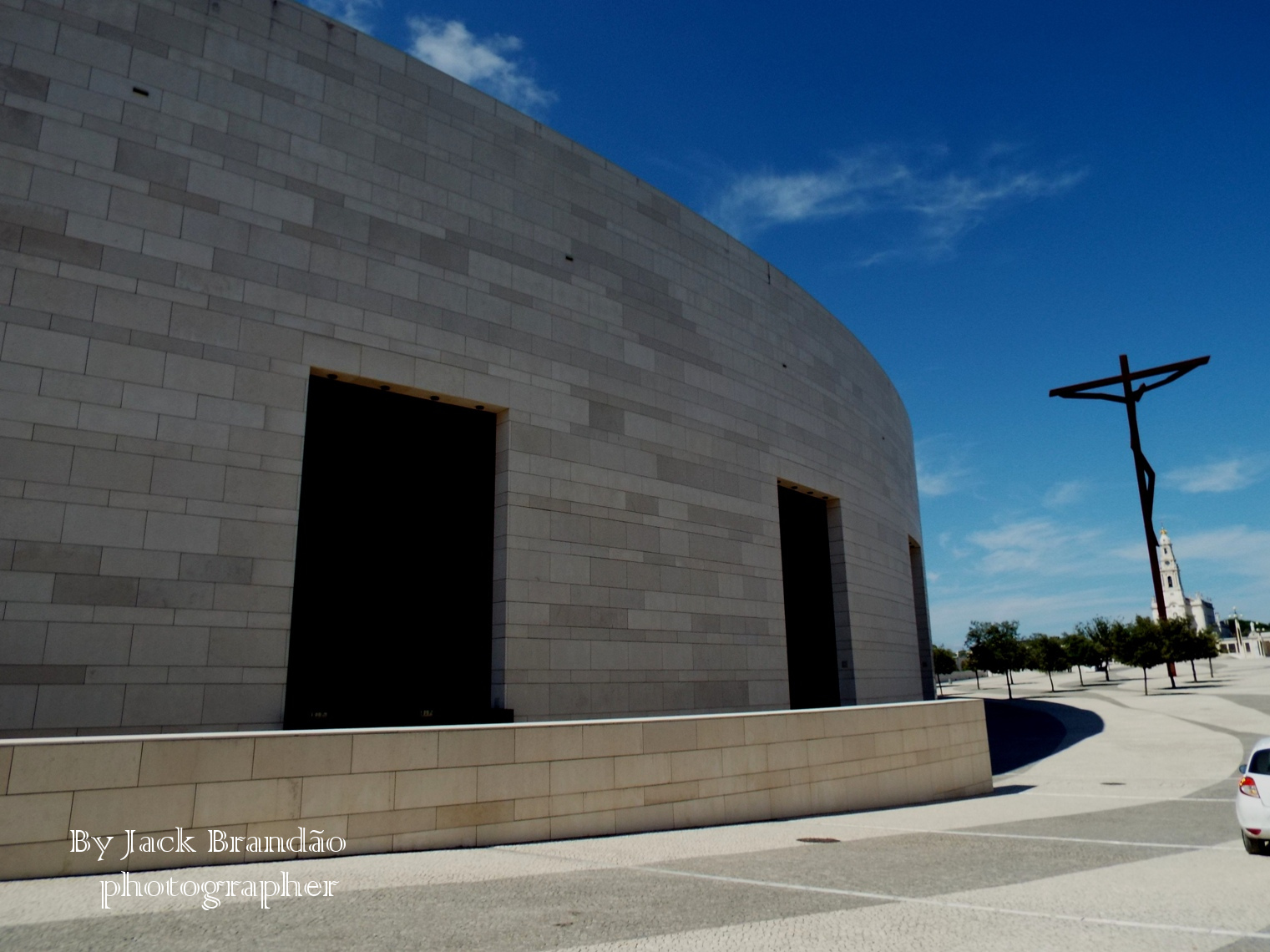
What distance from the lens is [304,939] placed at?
5.58 meters

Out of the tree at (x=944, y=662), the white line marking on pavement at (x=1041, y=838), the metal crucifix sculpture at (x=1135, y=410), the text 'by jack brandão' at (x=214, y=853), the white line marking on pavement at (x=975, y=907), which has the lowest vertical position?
the white line marking on pavement at (x=1041, y=838)

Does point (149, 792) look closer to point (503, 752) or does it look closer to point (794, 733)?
point (503, 752)

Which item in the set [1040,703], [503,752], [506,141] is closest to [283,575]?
[503,752]

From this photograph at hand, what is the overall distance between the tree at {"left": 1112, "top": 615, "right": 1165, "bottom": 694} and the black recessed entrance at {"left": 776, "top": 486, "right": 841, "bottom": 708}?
107ft

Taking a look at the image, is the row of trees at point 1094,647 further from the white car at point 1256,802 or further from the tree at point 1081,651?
the white car at point 1256,802

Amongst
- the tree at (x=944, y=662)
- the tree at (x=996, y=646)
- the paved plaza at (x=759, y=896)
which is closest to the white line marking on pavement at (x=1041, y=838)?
the paved plaza at (x=759, y=896)

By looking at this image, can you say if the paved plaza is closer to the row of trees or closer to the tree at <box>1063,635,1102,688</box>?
the row of trees

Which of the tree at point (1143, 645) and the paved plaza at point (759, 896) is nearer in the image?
the paved plaza at point (759, 896)

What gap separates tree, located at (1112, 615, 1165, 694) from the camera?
49.1 meters

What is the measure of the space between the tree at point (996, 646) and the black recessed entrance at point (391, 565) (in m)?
55.0

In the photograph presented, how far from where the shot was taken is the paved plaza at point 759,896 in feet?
18.6

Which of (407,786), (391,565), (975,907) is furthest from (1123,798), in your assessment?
(391,565)

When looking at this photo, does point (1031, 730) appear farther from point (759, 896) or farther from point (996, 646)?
point (996, 646)

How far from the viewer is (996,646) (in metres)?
68.1
